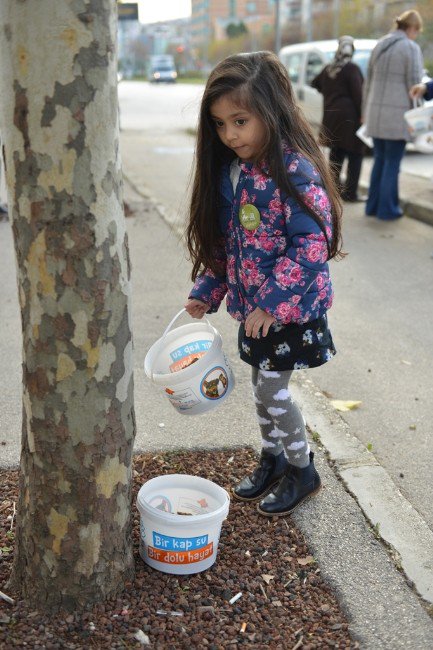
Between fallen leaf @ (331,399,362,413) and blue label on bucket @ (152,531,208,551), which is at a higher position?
blue label on bucket @ (152,531,208,551)

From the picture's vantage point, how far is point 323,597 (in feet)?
8.86

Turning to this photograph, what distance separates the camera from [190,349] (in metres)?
3.13

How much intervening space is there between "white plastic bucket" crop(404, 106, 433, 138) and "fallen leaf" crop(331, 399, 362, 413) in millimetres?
3947

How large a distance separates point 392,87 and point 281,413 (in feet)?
19.3

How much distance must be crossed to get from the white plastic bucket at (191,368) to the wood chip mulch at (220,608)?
1.69 ft

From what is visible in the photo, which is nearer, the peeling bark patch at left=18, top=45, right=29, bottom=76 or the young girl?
the peeling bark patch at left=18, top=45, right=29, bottom=76

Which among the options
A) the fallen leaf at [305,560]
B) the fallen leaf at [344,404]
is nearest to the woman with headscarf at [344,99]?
the fallen leaf at [344,404]

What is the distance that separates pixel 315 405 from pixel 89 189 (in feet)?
7.67

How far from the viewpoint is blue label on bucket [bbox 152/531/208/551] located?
271 centimetres

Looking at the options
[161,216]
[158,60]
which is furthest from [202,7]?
[161,216]

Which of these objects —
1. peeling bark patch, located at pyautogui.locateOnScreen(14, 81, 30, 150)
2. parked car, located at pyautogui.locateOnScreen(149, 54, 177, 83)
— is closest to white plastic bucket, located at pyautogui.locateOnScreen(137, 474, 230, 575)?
peeling bark patch, located at pyautogui.locateOnScreen(14, 81, 30, 150)

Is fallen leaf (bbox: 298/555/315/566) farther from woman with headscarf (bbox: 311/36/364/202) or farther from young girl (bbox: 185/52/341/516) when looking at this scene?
woman with headscarf (bbox: 311/36/364/202)

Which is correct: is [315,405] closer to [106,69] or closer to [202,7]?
[106,69]

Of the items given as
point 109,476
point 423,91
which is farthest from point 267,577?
point 423,91
